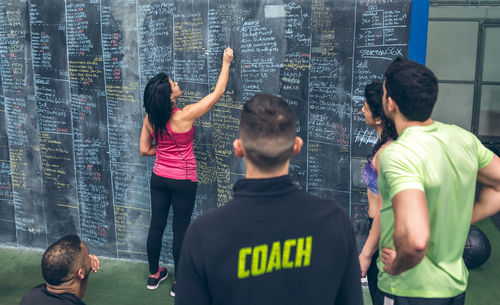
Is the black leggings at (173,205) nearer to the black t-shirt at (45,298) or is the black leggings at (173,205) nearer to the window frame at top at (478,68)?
the black t-shirt at (45,298)

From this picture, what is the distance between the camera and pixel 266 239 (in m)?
1.57

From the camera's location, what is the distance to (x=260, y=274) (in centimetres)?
158

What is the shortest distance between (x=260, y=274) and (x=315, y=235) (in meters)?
0.23

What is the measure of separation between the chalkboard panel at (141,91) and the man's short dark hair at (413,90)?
6.24 ft

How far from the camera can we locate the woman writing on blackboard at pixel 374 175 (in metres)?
2.82

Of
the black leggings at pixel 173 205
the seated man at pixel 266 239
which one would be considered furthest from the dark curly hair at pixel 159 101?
the seated man at pixel 266 239

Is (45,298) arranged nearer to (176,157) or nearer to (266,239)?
(266,239)

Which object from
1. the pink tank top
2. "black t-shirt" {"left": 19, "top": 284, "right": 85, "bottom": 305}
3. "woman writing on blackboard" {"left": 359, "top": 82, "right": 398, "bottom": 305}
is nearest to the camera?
"black t-shirt" {"left": 19, "top": 284, "right": 85, "bottom": 305}

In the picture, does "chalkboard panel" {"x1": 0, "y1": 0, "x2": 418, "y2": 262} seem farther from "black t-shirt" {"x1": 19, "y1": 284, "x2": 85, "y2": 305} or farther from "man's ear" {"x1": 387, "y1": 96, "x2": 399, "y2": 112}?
"black t-shirt" {"x1": 19, "y1": 284, "x2": 85, "y2": 305}

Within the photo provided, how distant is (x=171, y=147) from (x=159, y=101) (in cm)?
41

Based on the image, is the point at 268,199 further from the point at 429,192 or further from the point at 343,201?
the point at 343,201

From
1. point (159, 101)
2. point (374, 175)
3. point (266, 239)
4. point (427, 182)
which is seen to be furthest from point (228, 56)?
point (266, 239)

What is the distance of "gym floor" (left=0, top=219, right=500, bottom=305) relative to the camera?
423 cm

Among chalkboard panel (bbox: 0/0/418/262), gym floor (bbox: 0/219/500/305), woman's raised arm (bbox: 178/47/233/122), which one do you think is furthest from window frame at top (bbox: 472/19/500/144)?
woman's raised arm (bbox: 178/47/233/122)
